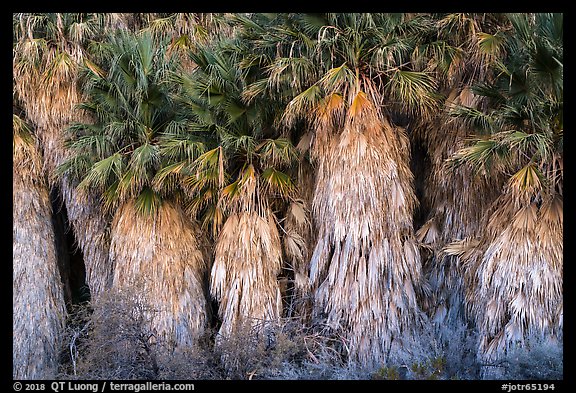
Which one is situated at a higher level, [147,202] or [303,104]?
[303,104]

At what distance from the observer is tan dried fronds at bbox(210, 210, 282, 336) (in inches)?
367

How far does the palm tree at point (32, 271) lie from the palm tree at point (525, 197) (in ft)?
23.3

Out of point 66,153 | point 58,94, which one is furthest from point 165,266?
point 58,94

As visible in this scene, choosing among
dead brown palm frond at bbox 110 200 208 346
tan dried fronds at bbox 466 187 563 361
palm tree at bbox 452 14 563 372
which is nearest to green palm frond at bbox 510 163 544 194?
palm tree at bbox 452 14 563 372

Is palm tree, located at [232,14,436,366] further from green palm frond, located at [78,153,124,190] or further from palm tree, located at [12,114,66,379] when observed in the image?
palm tree, located at [12,114,66,379]

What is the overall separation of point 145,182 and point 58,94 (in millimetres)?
2541

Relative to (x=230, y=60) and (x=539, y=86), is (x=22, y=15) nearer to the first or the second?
(x=230, y=60)

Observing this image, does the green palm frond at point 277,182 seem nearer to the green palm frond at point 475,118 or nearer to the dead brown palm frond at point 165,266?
the dead brown palm frond at point 165,266

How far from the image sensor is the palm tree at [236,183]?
9359 millimetres

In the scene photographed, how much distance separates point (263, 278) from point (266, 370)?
1.59 meters

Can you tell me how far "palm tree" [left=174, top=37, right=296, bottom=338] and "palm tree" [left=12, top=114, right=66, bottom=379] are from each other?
3.15m

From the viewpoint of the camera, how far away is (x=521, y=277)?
7.73 m

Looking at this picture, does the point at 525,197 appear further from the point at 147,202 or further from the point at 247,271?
the point at 147,202

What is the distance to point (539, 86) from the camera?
309 inches
